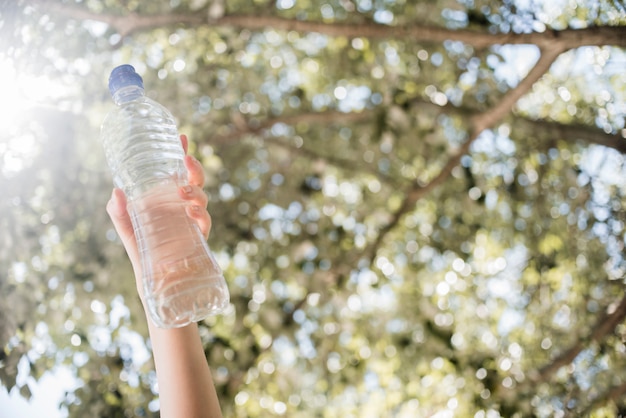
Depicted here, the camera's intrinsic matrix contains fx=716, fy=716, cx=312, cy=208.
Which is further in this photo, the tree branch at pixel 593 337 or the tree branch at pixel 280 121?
the tree branch at pixel 280 121

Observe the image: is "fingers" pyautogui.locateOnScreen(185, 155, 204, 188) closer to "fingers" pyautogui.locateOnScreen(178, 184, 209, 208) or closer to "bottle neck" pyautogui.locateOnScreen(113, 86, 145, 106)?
"fingers" pyautogui.locateOnScreen(178, 184, 209, 208)

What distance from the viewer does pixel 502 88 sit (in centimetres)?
330

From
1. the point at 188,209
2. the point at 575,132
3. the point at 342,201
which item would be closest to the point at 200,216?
the point at 188,209

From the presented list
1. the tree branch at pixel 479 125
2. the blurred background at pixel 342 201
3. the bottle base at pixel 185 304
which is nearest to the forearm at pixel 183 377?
the bottle base at pixel 185 304

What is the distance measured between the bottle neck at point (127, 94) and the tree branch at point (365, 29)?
1.25 meters

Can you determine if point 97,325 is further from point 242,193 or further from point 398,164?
point 398,164

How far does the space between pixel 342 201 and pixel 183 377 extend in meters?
2.97

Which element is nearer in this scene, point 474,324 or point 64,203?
point 64,203

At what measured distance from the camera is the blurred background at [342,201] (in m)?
2.73

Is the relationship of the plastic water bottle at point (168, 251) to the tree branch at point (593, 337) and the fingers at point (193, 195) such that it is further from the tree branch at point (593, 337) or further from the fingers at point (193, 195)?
the tree branch at point (593, 337)

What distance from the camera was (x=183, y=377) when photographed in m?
1.34

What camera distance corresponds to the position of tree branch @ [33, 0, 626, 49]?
2.30m

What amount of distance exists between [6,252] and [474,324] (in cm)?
292

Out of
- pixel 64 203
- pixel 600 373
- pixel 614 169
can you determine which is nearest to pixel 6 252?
pixel 64 203
